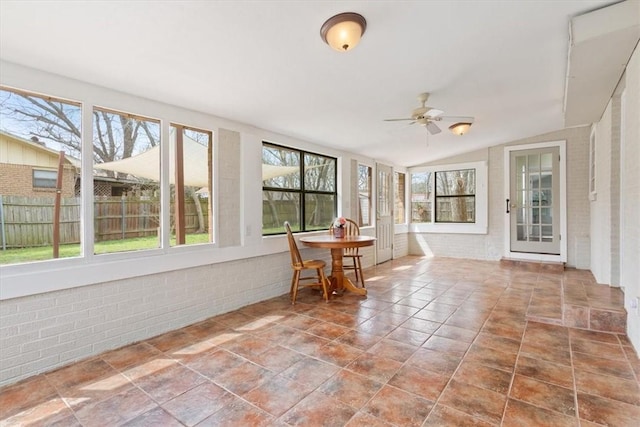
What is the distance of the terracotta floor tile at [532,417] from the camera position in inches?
65.5

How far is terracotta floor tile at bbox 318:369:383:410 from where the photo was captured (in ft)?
6.19

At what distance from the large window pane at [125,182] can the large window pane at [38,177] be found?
0.52 feet

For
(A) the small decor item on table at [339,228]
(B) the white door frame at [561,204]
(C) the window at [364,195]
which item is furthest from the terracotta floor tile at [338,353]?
(B) the white door frame at [561,204]

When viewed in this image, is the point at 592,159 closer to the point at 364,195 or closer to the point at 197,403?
the point at 364,195

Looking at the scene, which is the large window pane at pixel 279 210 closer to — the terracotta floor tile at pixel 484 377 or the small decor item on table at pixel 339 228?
the small decor item on table at pixel 339 228

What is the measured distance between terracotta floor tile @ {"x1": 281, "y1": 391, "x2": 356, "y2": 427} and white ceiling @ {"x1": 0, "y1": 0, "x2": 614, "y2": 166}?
94.8 inches

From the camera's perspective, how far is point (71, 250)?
97.5 inches

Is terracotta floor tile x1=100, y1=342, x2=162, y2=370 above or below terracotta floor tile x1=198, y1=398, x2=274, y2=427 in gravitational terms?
below

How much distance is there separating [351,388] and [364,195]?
4525 mm

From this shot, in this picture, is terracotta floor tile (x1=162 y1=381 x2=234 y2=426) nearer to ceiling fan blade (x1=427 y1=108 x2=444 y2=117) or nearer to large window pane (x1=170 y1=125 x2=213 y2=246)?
large window pane (x1=170 y1=125 x2=213 y2=246)

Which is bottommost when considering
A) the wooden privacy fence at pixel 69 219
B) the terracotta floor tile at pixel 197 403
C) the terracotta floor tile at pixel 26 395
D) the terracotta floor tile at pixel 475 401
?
the terracotta floor tile at pixel 26 395

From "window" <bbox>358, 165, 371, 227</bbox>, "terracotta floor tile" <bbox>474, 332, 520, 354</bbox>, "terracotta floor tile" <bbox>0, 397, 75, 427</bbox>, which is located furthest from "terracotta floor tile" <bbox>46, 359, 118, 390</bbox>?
"window" <bbox>358, 165, 371, 227</bbox>

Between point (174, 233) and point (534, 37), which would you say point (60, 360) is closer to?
point (174, 233)

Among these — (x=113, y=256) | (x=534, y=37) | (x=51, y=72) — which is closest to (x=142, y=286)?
(x=113, y=256)
